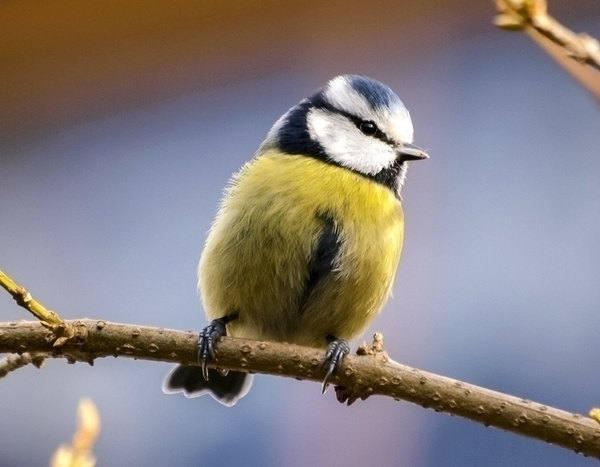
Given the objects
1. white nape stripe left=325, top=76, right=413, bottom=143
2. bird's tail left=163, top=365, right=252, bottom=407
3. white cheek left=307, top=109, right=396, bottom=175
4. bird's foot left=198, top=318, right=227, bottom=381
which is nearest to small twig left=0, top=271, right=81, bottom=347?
bird's foot left=198, top=318, right=227, bottom=381

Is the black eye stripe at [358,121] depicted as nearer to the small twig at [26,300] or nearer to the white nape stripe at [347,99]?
the white nape stripe at [347,99]

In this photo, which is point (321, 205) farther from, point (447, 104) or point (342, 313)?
point (447, 104)

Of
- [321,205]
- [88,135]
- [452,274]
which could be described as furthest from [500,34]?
[321,205]

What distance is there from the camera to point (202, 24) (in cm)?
256

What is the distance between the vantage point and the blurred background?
2279 mm

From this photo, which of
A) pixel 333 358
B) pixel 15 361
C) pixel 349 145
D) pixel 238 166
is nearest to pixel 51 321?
pixel 15 361

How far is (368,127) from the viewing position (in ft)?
4.47

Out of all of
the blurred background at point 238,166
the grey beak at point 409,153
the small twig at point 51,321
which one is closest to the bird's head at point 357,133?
the grey beak at point 409,153

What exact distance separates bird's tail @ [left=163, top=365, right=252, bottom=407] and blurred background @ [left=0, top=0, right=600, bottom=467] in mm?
979

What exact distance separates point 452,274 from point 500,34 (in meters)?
0.76

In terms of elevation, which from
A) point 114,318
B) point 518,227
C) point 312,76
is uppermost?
point 312,76

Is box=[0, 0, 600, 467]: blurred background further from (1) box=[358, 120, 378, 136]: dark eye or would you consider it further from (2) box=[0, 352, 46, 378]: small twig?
(2) box=[0, 352, 46, 378]: small twig

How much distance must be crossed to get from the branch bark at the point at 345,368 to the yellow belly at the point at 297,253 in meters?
0.20

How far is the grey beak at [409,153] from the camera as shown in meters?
1.32
